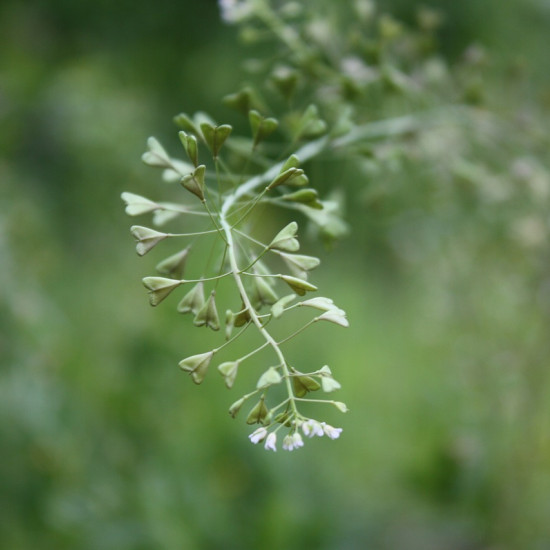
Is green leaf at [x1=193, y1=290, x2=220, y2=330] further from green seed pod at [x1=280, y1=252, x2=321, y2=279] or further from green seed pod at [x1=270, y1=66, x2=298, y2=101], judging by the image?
green seed pod at [x1=270, y1=66, x2=298, y2=101]

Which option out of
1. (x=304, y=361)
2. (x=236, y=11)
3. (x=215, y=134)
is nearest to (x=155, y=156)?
(x=215, y=134)

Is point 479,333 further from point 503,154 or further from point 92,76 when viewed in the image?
point 92,76

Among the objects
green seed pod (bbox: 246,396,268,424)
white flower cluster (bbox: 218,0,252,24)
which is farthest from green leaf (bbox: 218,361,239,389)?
white flower cluster (bbox: 218,0,252,24)

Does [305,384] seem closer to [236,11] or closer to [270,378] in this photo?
[270,378]

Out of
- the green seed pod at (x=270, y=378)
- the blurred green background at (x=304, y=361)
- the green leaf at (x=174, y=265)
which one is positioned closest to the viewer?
the green seed pod at (x=270, y=378)

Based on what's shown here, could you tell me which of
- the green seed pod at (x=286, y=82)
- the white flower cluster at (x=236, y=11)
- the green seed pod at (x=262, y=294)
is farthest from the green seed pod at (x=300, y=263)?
the white flower cluster at (x=236, y=11)

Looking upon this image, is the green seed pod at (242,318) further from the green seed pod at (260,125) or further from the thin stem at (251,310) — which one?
the green seed pod at (260,125)
